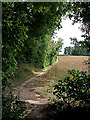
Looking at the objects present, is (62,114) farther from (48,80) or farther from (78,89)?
(48,80)

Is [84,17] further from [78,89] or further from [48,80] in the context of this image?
[48,80]

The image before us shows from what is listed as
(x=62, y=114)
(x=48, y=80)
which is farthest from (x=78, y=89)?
(x=48, y=80)

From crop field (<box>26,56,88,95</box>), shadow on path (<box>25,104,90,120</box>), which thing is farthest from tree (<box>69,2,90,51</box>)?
shadow on path (<box>25,104,90,120</box>)

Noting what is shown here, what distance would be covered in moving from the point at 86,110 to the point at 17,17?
3.07m

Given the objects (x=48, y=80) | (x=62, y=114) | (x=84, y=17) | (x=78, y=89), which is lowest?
(x=48, y=80)

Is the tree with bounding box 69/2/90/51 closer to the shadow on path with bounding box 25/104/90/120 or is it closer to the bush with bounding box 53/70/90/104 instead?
the bush with bounding box 53/70/90/104

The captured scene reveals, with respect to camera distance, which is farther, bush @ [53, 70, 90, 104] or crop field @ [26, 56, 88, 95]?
crop field @ [26, 56, 88, 95]

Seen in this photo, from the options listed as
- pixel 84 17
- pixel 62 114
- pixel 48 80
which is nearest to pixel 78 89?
pixel 62 114

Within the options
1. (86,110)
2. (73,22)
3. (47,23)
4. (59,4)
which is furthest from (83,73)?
(47,23)

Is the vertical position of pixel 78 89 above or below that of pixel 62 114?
above

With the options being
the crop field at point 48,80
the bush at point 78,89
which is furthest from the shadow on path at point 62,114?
the crop field at point 48,80

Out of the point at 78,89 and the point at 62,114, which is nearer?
the point at 62,114

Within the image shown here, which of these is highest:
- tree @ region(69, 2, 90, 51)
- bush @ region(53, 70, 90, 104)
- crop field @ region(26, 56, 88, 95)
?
tree @ region(69, 2, 90, 51)

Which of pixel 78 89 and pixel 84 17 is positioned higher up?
pixel 84 17
